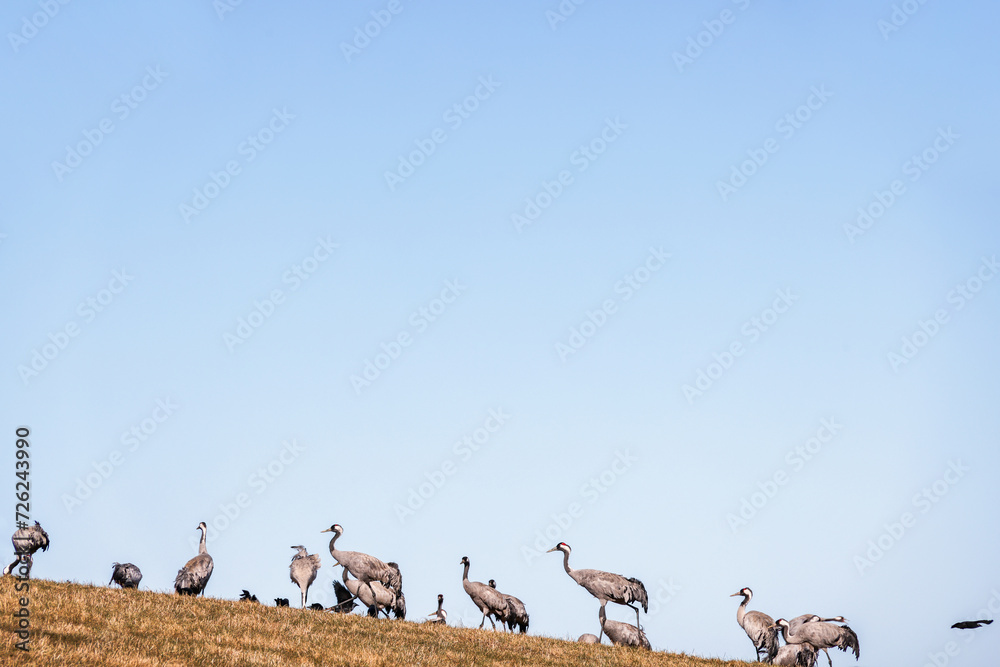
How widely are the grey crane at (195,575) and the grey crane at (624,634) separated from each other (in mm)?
11952

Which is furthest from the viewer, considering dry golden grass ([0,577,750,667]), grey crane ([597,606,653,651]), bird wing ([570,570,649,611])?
bird wing ([570,570,649,611])

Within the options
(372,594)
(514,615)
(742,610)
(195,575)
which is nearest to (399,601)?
(372,594)

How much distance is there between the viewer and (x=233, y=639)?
18.5 meters

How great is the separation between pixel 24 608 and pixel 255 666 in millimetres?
5169

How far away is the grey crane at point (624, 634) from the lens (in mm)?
26359

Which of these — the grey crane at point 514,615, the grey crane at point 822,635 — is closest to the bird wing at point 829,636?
the grey crane at point 822,635

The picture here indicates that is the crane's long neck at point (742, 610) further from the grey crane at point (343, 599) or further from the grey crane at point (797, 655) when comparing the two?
the grey crane at point (343, 599)

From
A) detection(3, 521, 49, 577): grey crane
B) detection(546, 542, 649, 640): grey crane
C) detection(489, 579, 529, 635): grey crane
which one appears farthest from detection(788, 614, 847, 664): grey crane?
detection(3, 521, 49, 577): grey crane

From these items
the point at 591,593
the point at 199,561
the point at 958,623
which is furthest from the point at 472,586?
the point at 958,623

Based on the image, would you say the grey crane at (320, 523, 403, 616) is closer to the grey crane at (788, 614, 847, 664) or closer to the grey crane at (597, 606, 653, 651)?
the grey crane at (597, 606, 653, 651)

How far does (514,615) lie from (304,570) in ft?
23.4

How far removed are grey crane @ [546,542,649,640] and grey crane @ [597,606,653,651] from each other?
3.38 ft

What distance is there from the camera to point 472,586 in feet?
101

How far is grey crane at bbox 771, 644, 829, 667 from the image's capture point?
26594 millimetres
